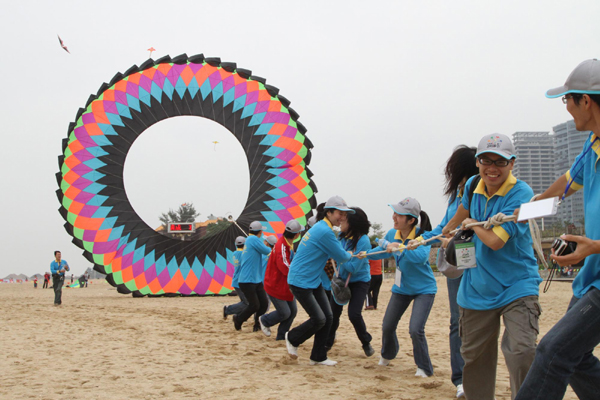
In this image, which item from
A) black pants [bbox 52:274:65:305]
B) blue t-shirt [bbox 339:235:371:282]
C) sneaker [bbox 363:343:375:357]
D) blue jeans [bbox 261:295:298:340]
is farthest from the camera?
black pants [bbox 52:274:65:305]

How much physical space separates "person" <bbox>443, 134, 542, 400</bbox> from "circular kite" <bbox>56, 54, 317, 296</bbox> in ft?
38.5

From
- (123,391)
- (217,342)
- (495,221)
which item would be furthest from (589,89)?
(217,342)

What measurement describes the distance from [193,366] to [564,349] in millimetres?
3958

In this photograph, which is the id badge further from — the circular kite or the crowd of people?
the circular kite

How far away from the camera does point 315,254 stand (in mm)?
5504

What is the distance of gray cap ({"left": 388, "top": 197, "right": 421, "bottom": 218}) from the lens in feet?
16.1

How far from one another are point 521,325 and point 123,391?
10.0 feet

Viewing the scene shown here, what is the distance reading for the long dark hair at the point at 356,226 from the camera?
6.01 metres

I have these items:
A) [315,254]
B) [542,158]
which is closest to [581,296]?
[315,254]

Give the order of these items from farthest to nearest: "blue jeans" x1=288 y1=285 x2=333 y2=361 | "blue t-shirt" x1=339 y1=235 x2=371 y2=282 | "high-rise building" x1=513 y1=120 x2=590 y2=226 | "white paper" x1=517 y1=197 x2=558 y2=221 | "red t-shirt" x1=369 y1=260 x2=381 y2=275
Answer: "high-rise building" x1=513 y1=120 x2=590 y2=226 < "red t-shirt" x1=369 y1=260 x2=381 y2=275 < "blue t-shirt" x1=339 y1=235 x2=371 y2=282 < "blue jeans" x1=288 y1=285 x2=333 y2=361 < "white paper" x1=517 y1=197 x2=558 y2=221

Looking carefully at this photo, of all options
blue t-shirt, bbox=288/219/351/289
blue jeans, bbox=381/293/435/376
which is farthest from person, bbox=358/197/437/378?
blue t-shirt, bbox=288/219/351/289

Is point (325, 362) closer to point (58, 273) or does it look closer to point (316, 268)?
point (316, 268)

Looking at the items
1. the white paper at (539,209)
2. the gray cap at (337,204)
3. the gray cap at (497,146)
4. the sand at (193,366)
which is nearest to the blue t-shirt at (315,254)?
the gray cap at (337,204)

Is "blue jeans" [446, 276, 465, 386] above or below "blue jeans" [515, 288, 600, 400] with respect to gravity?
below
